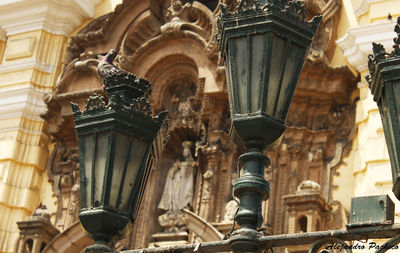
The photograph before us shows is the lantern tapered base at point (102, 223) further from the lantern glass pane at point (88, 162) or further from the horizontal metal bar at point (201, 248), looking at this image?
the horizontal metal bar at point (201, 248)

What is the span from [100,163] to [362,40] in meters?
6.03

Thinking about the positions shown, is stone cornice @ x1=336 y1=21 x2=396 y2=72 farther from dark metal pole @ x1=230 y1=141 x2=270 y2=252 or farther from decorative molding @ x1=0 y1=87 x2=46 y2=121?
dark metal pole @ x1=230 y1=141 x2=270 y2=252

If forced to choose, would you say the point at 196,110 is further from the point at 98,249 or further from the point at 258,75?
the point at 258,75

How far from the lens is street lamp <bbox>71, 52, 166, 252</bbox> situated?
14.0ft

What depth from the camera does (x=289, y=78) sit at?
13.0ft

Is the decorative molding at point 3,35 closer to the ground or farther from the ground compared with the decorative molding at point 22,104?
farther from the ground

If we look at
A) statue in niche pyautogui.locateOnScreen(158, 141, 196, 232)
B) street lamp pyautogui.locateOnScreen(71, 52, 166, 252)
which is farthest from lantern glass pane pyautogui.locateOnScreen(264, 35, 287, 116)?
statue in niche pyautogui.locateOnScreen(158, 141, 196, 232)

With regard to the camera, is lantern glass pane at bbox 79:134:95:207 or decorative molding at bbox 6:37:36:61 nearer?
lantern glass pane at bbox 79:134:95:207

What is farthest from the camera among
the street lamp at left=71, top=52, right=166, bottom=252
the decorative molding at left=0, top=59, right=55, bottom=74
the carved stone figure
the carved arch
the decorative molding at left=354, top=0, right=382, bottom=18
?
the decorative molding at left=0, top=59, right=55, bottom=74

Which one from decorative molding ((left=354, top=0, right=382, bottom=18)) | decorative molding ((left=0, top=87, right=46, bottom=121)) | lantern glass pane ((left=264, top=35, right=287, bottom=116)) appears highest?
decorative molding ((left=354, top=0, right=382, bottom=18))

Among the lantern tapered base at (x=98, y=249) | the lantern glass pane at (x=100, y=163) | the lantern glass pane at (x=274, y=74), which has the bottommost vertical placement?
the lantern tapered base at (x=98, y=249)

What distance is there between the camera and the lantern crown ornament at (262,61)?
3.86 meters

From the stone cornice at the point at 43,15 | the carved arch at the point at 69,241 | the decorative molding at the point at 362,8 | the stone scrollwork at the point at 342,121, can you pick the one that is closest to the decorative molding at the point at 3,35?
the stone cornice at the point at 43,15

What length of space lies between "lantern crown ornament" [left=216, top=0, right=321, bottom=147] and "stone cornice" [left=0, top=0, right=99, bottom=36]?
8908 mm
